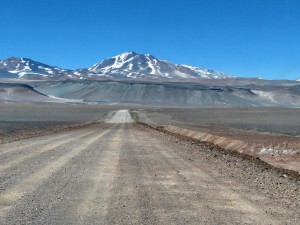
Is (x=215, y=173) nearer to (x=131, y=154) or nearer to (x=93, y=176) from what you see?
(x=93, y=176)

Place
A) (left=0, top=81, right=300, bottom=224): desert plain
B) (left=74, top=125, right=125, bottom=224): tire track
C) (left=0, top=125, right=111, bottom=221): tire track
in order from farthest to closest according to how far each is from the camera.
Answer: (left=0, top=125, right=111, bottom=221): tire track < (left=0, top=81, right=300, bottom=224): desert plain < (left=74, top=125, right=125, bottom=224): tire track

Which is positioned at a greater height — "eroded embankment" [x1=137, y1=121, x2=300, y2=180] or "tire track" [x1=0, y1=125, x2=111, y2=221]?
"eroded embankment" [x1=137, y1=121, x2=300, y2=180]

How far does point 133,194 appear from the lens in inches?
437

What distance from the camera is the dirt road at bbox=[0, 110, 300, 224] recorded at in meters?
8.80

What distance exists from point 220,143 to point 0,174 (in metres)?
16.6

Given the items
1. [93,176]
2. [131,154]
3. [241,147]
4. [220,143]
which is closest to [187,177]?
[93,176]

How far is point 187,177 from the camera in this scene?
1397 centimetres

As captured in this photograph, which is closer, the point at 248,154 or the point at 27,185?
the point at 27,185

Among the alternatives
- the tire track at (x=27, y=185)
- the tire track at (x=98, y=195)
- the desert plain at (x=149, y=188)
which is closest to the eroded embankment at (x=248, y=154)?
the desert plain at (x=149, y=188)

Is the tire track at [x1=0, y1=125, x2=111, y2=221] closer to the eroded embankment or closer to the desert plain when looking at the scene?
the desert plain

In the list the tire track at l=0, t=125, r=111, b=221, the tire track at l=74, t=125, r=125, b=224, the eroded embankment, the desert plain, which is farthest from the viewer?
the eroded embankment

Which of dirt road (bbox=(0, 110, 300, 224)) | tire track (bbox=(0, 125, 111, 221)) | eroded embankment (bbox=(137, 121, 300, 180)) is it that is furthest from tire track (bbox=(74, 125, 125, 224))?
eroded embankment (bbox=(137, 121, 300, 180))

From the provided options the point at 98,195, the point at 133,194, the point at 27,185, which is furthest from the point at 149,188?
the point at 27,185

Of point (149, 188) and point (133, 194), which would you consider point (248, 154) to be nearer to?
point (149, 188)
